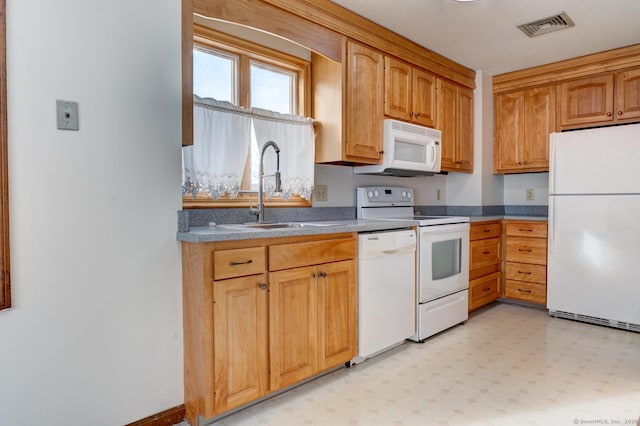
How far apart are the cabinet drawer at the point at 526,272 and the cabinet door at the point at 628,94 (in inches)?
56.6

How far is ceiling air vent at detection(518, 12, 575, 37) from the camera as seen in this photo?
2.71m

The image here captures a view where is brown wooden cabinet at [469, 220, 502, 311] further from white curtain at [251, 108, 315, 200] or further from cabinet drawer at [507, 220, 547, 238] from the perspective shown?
white curtain at [251, 108, 315, 200]

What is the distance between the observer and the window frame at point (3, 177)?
1422 millimetres

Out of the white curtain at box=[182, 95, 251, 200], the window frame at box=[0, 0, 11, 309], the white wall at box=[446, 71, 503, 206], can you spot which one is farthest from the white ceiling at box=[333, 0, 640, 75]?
the window frame at box=[0, 0, 11, 309]

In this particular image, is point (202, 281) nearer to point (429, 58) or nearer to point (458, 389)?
point (458, 389)

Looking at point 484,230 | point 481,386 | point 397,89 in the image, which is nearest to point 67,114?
point 397,89

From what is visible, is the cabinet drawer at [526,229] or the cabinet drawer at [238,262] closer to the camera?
the cabinet drawer at [238,262]

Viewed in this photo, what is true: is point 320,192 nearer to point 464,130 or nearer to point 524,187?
point 464,130

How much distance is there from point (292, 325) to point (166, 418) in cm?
71

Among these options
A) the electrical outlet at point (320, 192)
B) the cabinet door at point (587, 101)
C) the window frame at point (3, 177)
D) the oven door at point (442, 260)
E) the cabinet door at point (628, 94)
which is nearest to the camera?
the window frame at point (3, 177)

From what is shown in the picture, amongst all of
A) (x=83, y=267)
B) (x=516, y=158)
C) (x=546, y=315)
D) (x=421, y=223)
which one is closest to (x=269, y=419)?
(x=83, y=267)

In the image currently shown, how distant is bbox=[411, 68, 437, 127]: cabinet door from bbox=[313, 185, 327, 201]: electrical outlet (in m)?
0.96

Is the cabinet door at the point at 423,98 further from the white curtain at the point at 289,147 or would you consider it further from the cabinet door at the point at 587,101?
the cabinet door at the point at 587,101

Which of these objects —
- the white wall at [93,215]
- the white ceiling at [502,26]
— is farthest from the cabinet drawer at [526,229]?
the white wall at [93,215]
